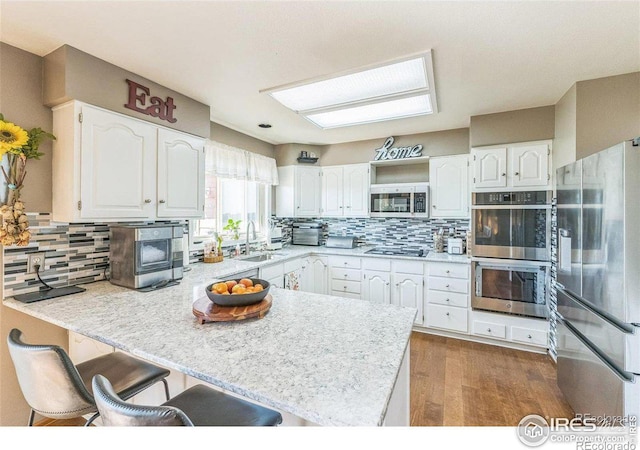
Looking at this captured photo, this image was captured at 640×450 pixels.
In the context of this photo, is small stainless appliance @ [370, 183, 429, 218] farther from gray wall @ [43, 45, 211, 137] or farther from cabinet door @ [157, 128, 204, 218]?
gray wall @ [43, 45, 211, 137]

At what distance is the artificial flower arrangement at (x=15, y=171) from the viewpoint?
1.59 m

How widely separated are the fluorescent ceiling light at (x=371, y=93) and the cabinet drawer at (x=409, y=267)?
164cm

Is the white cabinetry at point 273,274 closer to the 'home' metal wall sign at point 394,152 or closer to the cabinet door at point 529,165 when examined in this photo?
the 'home' metal wall sign at point 394,152

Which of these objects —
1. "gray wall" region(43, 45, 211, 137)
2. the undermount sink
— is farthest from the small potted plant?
"gray wall" region(43, 45, 211, 137)

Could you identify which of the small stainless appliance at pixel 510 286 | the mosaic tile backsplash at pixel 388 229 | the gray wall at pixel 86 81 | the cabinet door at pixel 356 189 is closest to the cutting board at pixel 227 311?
the gray wall at pixel 86 81

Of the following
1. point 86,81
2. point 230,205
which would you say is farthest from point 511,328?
point 86,81

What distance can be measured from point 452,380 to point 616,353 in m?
1.18

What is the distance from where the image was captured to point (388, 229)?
13.3ft

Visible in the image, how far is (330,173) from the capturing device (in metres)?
4.16

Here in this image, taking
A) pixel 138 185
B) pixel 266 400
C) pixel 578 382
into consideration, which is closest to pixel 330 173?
pixel 138 185

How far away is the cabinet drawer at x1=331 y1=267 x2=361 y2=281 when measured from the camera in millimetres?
3623

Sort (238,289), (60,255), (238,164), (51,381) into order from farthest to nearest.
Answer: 1. (238,164)
2. (60,255)
3. (238,289)
4. (51,381)

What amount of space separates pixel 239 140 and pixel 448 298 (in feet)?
10.1

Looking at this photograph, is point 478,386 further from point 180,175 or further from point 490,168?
point 180,175
